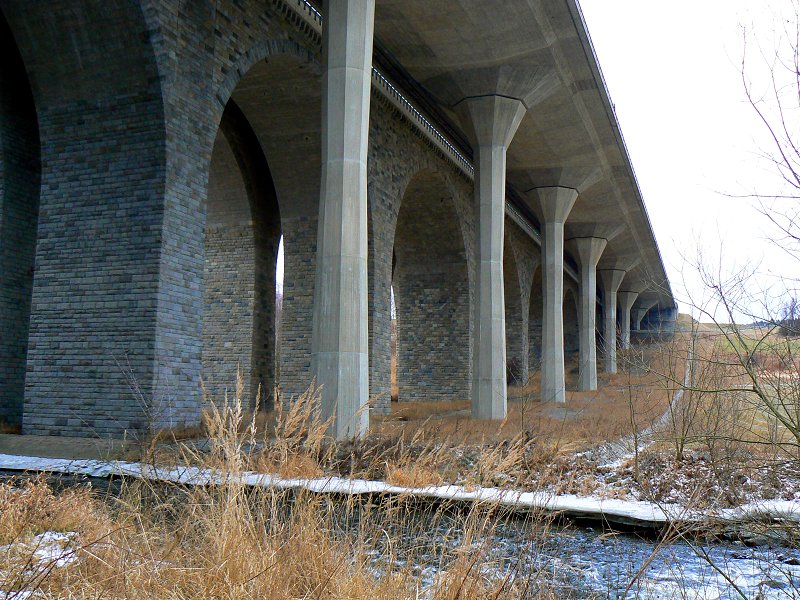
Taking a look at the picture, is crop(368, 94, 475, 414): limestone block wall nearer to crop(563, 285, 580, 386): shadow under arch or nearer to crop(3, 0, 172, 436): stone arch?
crop(3, 0, 172, 436): stone arch

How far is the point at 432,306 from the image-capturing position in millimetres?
26312

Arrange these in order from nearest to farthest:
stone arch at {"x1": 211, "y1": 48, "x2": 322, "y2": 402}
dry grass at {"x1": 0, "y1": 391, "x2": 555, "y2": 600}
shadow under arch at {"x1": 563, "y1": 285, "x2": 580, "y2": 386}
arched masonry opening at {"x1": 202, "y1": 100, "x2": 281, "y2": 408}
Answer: dry grass at {"x1": 0, "y1": 391, "x2": 555, "y2": 600}
stone arch at {"x1": 211, "y1": 48, "x2": 322, "y2": 402}
arched masonry opening at {"x1": 202, "y1": 100, "x2": 281, "y2": 408}
shadow under arch at {"x1": 563, "y1": 285, "x2": 580, "y2": 386}

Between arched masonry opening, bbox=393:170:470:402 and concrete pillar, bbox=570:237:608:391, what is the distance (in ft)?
31.1

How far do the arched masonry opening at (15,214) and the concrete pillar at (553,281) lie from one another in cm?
1665

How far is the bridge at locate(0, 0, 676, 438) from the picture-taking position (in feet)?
37.1

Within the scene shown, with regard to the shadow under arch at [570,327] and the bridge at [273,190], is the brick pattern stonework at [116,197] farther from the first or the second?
the shadow under arch at [570,327]

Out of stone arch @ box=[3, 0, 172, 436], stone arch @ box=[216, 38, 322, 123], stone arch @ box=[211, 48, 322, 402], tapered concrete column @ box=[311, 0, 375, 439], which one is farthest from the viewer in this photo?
stone arch @ box=[211, 48, 322, 402]

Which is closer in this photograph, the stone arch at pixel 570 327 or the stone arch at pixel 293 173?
the stone arch at pixel 293 173

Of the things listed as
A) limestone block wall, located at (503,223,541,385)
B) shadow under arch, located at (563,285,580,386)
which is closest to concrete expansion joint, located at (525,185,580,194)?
limestone block wall, located at (503,223,541,385)

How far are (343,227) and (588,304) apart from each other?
82.6 ft

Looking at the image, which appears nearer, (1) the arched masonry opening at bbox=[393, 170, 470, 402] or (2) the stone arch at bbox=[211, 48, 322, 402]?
(2) the stone arch at bbox=[211, 48, 322, 402]

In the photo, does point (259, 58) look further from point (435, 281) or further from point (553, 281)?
point (553, 281)

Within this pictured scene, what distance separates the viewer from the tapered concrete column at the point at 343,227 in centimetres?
1129

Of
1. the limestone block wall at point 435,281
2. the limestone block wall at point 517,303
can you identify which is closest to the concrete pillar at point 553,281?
the limestone block wall at point 435,281
